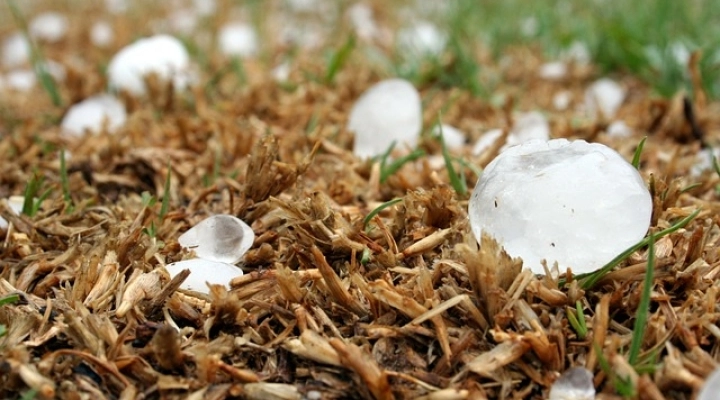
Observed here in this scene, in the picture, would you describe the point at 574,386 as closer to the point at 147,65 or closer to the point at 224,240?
the point at 224,240

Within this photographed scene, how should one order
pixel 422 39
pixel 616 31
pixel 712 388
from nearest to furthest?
pixel 712 388, pixel 616 31, pixel 422 39

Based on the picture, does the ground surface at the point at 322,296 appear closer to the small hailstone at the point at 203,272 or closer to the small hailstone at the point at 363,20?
the small hailstone at the point at 203,272

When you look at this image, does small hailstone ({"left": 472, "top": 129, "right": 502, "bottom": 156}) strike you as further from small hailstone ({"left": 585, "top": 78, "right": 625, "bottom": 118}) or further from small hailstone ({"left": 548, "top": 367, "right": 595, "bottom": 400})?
small hailstone ({"left": 548, "top": 367, "right": 595, "bottom": 400})

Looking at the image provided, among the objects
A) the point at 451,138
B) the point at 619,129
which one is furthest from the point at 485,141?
the point at 619,129

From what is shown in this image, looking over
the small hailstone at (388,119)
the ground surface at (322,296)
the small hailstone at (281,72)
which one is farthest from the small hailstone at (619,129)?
the small hailstone at (281,72)

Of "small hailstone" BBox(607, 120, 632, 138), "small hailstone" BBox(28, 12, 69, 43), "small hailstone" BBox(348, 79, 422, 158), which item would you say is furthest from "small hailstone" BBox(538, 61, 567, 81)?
"small hailstone" BBox(28, 12, 69, 43)
